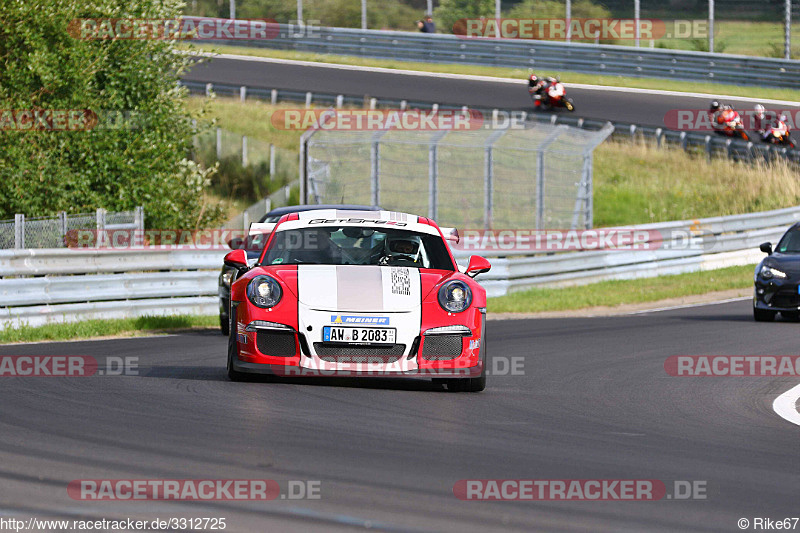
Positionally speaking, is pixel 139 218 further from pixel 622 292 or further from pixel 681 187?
pixel 681 187

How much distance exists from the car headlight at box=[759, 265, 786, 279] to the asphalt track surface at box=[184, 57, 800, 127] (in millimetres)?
17623

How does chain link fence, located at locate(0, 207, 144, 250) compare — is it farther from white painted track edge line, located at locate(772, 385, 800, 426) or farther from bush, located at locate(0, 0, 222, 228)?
white painted track edge line, located at locate(772, 385, 800, 426)

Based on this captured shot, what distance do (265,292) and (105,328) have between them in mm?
6746

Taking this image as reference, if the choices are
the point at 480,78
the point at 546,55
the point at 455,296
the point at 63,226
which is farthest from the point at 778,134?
the point at 455,296

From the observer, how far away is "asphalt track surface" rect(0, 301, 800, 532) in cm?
532

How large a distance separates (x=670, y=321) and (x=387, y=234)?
8.74 metres

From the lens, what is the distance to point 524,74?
42.9m

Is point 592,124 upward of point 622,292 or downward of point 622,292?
upward

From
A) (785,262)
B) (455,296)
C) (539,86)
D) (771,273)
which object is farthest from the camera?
(539,86)

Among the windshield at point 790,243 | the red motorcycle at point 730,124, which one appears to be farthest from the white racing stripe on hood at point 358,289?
the red motorcycle at point 730,124

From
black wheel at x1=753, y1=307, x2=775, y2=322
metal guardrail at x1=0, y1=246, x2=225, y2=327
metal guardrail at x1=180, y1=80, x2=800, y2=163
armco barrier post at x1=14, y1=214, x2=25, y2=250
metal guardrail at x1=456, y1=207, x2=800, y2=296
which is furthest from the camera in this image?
metal guardrail at x1=180, y1=80, x2=800, y2=163

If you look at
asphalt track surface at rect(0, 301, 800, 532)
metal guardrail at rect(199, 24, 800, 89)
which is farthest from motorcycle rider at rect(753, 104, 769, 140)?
asphalt track surface at rect(0, 301, 800, 532)

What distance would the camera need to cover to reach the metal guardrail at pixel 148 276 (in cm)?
1510

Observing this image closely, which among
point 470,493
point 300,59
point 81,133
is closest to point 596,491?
point 470,493
